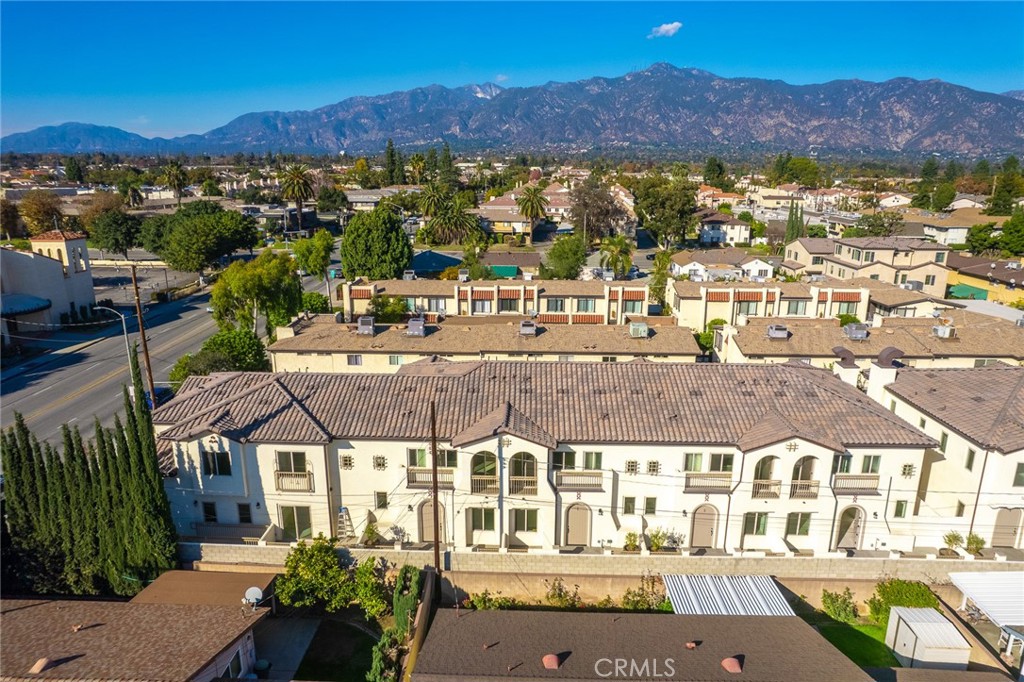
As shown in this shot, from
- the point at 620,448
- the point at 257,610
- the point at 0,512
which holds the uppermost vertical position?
the point at 620,448

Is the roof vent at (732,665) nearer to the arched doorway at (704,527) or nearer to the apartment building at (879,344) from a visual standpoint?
the arched doorway at (704,527)

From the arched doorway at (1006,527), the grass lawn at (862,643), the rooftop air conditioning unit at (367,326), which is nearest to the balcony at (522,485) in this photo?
the grass lawn at (862,643)

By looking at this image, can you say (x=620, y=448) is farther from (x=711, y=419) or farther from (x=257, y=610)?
(x=257, y=610)

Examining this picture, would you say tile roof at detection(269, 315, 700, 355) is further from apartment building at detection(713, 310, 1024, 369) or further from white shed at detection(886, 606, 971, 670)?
white shed at detection(886, 606, 971, 670)

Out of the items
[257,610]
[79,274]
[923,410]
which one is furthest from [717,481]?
[79,274]

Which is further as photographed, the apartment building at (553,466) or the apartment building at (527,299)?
the apartment building at (527,299)
